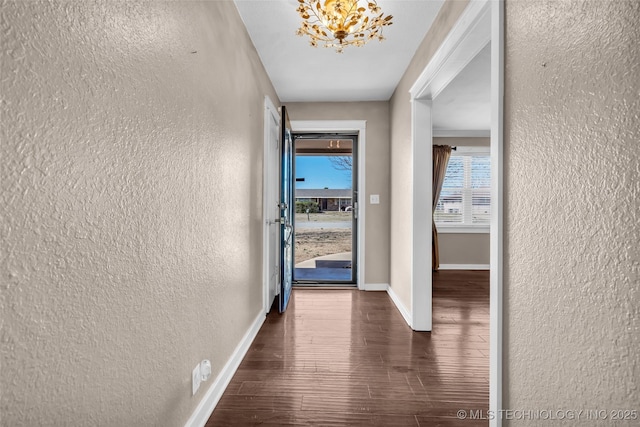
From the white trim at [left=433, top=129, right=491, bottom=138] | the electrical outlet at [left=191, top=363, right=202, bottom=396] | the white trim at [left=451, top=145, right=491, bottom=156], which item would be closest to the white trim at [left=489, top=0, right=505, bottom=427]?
the electrical outlet at [left=191, top=363, right=202, bottom=396]

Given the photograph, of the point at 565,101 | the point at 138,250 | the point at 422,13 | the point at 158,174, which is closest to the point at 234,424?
the point at 138,250

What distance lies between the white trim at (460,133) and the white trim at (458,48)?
3116 mm

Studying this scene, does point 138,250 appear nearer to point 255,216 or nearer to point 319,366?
point 319,366

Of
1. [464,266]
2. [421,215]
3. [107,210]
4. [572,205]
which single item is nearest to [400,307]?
[421,215]

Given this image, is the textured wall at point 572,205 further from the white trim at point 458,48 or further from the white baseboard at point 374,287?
the white baseboard at point 374,287

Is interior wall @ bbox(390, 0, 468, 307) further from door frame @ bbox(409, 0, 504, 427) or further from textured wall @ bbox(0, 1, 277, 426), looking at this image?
textured wall @ bbox(0, 1, 277, 426)

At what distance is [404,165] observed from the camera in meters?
3.43

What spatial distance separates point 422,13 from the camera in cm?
235

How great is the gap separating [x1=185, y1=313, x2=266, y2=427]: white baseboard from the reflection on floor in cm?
222

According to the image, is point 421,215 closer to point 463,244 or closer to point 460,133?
point 463,244

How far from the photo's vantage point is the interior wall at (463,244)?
583 centimetres

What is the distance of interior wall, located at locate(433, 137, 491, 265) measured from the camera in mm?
5828

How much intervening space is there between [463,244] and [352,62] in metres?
4.01

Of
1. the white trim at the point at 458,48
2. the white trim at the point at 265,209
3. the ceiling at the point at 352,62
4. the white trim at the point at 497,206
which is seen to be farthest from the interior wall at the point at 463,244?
the white trim at the point at 497,206
